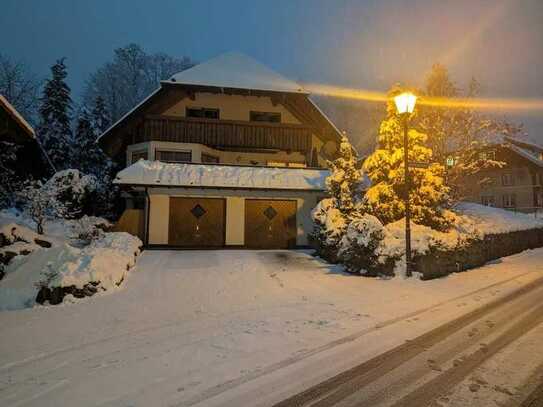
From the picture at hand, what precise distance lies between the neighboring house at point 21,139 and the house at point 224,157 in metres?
3.35

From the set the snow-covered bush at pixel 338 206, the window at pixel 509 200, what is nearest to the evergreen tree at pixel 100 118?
the snow-covered bush at pixel 338 206

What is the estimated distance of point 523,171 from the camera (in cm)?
4128

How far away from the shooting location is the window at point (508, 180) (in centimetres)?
4228

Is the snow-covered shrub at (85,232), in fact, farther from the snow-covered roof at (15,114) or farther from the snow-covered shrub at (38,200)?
the snow-covered roof at (15,114)

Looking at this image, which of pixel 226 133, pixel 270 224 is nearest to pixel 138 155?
pixel 226 133

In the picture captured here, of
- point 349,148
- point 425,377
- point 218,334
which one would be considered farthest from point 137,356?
point 349,148

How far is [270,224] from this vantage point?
18.8 meters

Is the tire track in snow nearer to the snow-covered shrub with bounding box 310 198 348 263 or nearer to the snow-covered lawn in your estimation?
the snow-covered lawn

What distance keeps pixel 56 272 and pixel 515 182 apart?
151ft

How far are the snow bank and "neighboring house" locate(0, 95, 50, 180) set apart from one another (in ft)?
10.4

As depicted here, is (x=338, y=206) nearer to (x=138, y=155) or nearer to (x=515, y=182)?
(x=138, y=155)

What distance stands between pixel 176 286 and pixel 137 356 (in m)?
4.88

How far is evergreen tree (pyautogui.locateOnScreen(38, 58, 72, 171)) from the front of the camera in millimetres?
31098

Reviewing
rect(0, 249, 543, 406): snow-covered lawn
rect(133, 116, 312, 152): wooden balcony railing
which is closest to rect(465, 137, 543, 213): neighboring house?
rect(133, 116, 312, 152): wooden balcony railing
